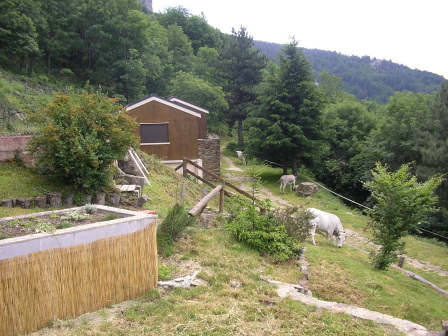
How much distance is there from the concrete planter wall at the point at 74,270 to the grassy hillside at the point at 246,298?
205mm

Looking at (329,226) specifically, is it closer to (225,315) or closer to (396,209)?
(396,209)

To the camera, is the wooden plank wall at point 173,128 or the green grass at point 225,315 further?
the wooden plank wall at point 173,128

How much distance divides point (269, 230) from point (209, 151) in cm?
1682

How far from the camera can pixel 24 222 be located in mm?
5488

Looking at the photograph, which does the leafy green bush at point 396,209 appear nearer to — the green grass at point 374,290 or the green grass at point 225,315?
the green grass at point 374,290

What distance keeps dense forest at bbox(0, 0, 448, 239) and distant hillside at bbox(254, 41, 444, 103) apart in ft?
164

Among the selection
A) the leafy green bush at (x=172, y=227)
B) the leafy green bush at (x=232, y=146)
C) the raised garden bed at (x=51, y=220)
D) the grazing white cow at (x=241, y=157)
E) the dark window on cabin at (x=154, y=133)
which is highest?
the dark window on cabin at (x=154, y=133)

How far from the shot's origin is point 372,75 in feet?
368

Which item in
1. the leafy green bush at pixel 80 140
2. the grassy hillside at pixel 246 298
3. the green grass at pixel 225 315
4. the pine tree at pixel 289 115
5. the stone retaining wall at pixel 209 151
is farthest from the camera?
Result: the pine tree at pixel 289 115

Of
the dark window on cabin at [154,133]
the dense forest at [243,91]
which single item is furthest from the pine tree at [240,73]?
the dark window on cabin at [154,133]

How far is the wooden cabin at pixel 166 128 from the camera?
2222 centimetres

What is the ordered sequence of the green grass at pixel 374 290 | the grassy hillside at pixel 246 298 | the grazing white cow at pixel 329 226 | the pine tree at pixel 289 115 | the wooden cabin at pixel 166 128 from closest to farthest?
the grassy hillside at pixel 246 298
the green grass at pixel 374 290
the grazing white cow at pixel 329 226
the wooden cabin at pixel 166 128
the pine tree at pixel 289 115

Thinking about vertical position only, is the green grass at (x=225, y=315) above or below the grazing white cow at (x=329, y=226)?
above

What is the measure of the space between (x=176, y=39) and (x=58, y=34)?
22.3 metres
